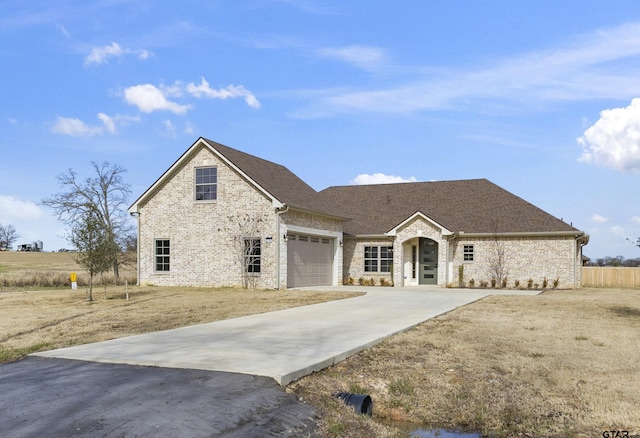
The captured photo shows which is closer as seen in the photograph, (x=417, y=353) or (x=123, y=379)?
(x=123, y=379)

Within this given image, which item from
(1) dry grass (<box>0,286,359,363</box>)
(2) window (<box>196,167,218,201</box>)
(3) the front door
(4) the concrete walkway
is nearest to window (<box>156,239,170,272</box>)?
(2) window (<box>196,167,218,201</box>)

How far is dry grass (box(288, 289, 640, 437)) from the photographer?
6.77 metres

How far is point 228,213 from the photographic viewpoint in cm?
2733

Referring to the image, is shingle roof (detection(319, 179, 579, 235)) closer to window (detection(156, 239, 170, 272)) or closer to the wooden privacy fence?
the wooden privacy fence

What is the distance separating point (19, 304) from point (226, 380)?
50.2 ft

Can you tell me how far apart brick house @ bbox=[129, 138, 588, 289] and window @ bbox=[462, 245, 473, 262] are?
0.17 ft

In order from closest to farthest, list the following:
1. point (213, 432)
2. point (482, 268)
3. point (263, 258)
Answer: point (213, 432)
point (263, 258)
point (482, 268)

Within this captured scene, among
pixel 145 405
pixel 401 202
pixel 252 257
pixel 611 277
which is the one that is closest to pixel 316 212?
pixel 252 257

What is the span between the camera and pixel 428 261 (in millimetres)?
31734

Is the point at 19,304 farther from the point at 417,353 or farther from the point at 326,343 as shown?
the point at 417,353

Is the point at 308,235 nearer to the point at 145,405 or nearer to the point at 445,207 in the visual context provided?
the point at 445,207

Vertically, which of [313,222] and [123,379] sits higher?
[313,222]

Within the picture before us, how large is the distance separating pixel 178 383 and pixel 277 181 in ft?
74.5

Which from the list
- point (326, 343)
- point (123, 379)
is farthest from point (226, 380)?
point (326, 343)
